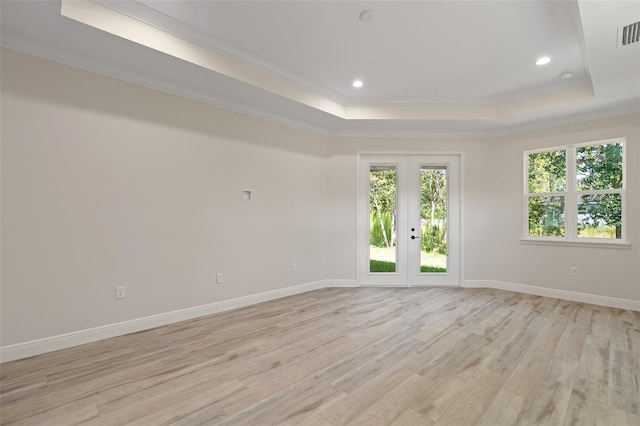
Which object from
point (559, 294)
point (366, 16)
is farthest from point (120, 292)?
point (559, 294)

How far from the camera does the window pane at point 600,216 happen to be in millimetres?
4293

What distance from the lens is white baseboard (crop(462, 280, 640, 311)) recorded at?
4.12 meters

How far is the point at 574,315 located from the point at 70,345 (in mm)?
5771

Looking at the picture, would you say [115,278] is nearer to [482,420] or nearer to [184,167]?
[184,167]

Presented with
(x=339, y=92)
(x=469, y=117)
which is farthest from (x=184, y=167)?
(x=469, y=117)

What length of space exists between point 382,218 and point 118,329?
4136 mm

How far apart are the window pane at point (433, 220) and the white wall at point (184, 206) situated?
409 mm

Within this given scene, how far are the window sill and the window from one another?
0.04 m

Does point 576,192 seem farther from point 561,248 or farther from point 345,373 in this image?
point 345,373

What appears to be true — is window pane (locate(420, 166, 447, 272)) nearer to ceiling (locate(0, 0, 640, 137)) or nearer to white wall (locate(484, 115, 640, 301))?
white wall (locate(484, 115, 640, 301))

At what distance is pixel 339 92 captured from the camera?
176 inches

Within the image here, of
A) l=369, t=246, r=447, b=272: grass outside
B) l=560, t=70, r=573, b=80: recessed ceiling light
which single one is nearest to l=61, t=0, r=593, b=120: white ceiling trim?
l=560, t=70, r=573, b=80: recessed ceiling light

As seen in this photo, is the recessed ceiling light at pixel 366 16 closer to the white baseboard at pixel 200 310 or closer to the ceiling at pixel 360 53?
the ceiling at pixel 360 53

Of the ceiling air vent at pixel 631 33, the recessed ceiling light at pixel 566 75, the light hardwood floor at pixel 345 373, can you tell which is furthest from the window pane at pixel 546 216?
the ceiling air vent at pixel 631 33
